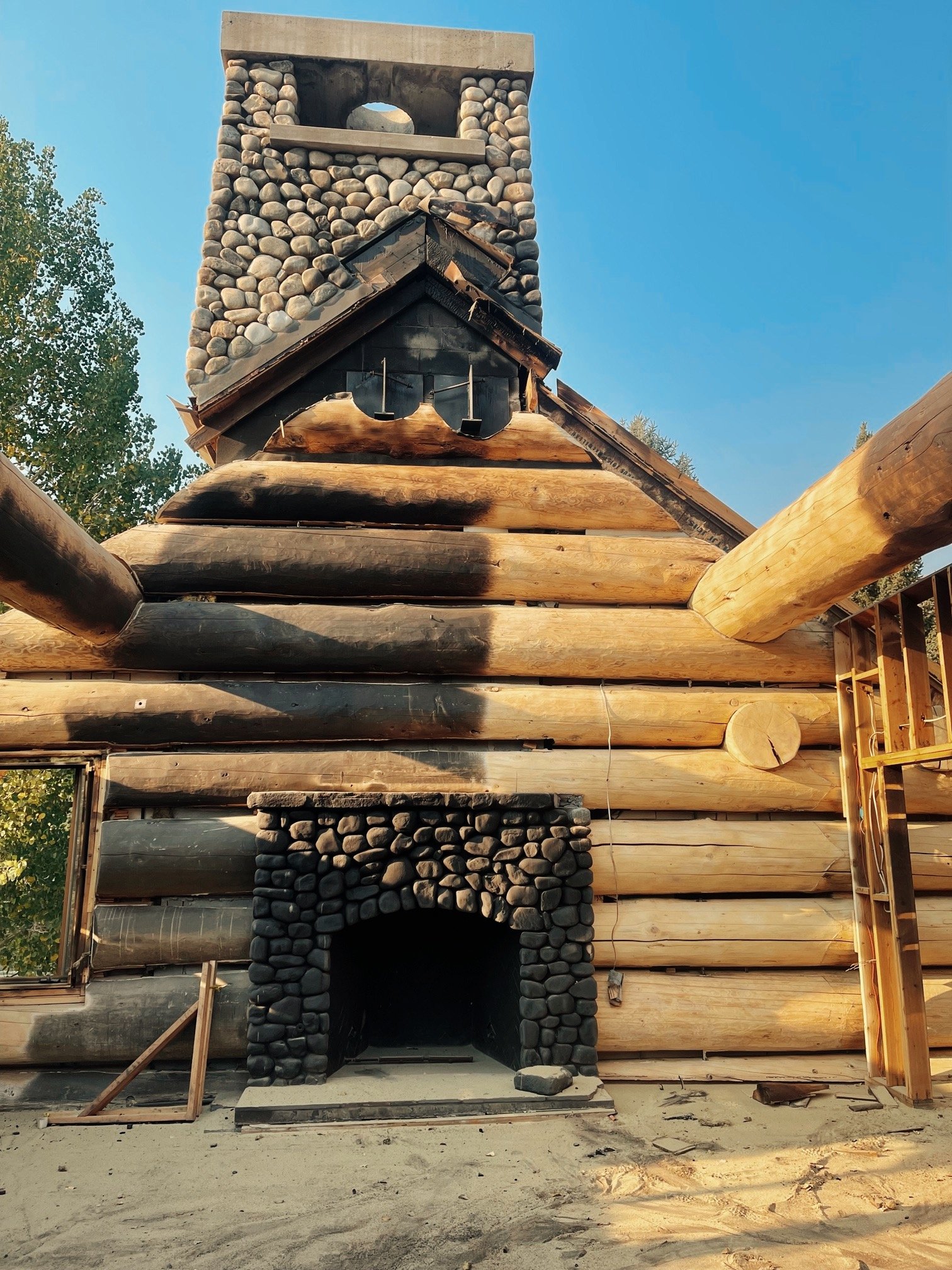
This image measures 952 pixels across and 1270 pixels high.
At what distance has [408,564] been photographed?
8133 mm

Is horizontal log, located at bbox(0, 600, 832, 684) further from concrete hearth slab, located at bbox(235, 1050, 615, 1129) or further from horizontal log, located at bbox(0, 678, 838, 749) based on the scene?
concrete hearth slab, located at bbox(235, 1050, 615, 1129)

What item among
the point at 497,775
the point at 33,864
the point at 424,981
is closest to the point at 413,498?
the point at 497,775

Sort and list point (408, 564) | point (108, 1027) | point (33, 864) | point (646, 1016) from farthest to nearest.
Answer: point (33, 864), point (408, 564), point (646, 1016), point (108, 1027)

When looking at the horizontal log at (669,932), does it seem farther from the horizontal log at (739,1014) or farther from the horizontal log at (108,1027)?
the horizontal log at (108,1027)

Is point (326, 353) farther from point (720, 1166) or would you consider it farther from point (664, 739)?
point (720, 1166)

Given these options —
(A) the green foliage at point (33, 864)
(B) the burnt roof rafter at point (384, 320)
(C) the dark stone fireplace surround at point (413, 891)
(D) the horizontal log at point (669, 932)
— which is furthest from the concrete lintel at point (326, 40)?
(D) the horizontal log at point (669, 932)

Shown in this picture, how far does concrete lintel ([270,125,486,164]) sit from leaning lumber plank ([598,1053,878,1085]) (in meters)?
11.6

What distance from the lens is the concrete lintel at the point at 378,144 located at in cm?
1220

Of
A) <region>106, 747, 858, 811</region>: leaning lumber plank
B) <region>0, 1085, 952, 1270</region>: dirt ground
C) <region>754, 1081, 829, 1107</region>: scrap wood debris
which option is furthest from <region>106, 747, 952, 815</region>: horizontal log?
<region>0, 1085, 952, 1270</region>: dirt ground

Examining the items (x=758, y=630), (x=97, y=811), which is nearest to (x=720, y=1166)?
(x=758, y=630)

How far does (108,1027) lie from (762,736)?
5.76m

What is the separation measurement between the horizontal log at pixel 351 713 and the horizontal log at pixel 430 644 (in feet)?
0.56

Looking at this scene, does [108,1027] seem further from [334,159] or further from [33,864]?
[334,159]

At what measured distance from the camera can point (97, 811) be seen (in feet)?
24.8
